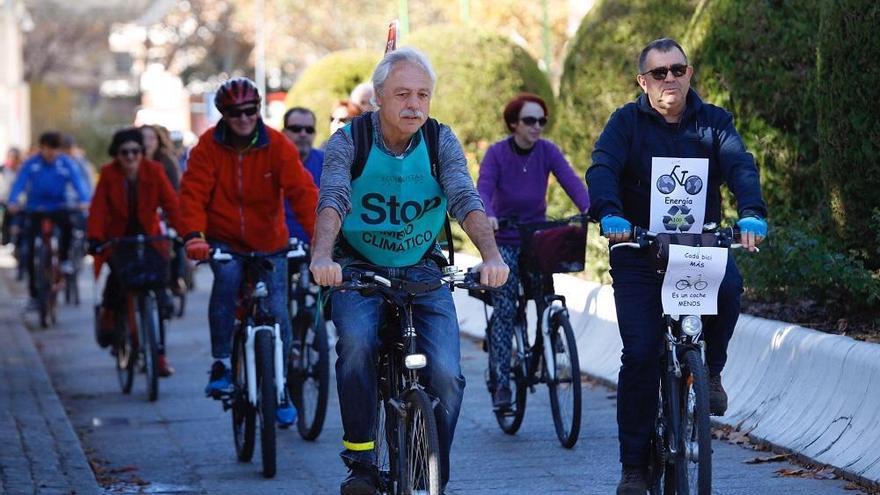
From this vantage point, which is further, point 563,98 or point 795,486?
point 563,98

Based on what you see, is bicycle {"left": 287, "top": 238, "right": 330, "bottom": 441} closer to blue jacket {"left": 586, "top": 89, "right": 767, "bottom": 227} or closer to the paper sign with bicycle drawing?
blue jacket {"left": 586, "top": 89, "right": 767, "bottom": 227}

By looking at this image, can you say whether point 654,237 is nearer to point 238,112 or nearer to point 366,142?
point 366,142

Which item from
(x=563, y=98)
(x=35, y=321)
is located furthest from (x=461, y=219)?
(x=35, y=321)

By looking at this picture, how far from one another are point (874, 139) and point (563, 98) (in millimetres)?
7406

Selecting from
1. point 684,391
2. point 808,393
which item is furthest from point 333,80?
point 684,391

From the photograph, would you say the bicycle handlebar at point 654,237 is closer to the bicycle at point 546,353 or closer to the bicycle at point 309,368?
the bicycle at point 546,353

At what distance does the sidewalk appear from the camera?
Answer: 8656 millimetres

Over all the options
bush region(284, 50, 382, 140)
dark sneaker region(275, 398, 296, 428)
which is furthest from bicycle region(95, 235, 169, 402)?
bush region(284, 50, 382, 140)

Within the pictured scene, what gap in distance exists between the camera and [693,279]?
21.6 feet

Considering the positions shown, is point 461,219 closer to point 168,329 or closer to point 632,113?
point 632,113

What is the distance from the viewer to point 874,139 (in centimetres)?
964

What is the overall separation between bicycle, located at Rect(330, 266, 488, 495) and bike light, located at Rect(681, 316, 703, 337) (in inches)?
33.0

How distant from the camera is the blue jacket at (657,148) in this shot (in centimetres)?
677

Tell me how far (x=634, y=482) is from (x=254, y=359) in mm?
2955
